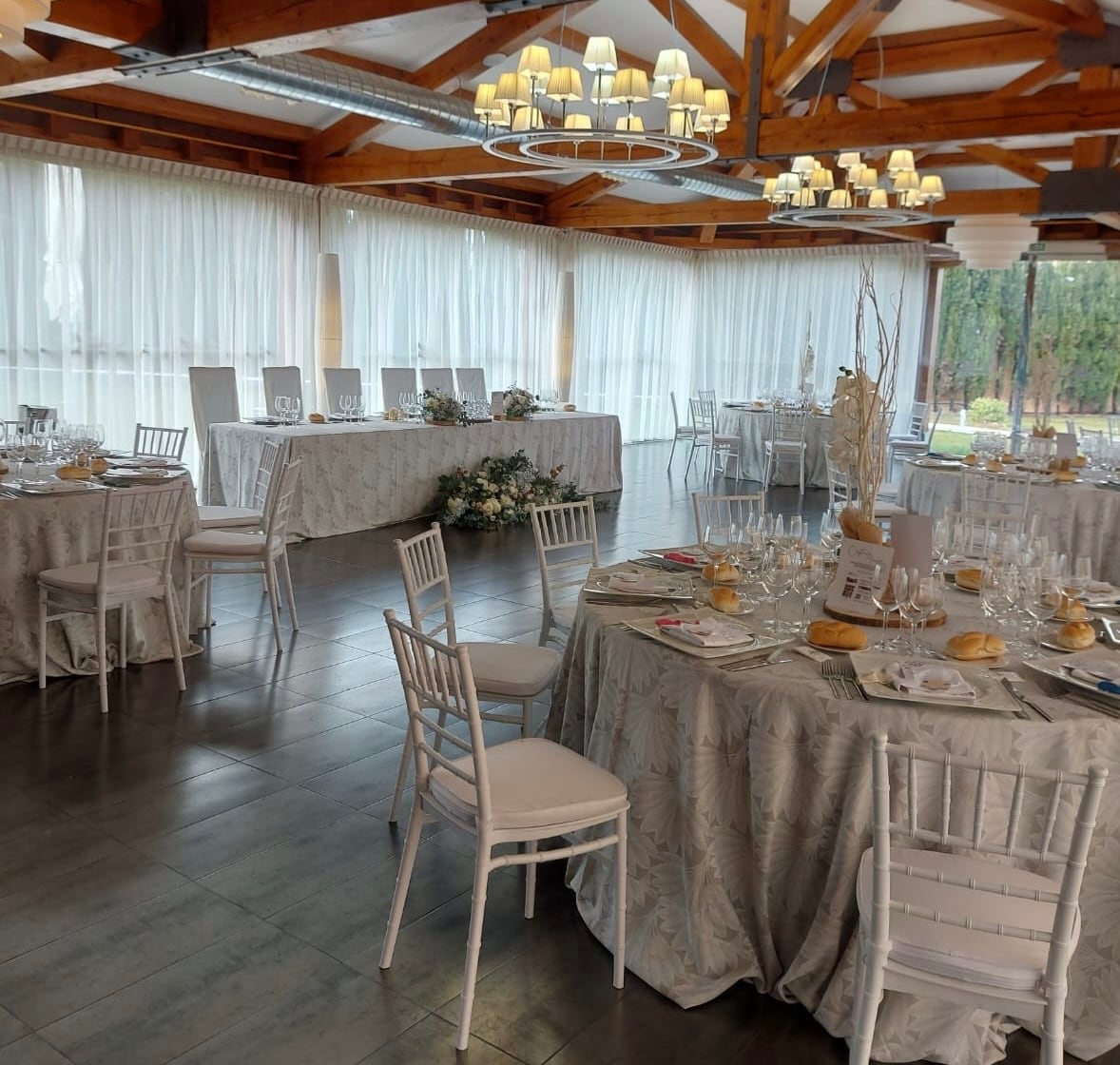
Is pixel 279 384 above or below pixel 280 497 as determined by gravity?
above

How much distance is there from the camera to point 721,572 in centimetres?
339

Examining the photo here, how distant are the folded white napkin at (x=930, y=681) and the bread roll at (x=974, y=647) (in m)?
0.13

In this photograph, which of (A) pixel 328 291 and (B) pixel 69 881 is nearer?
(B) pixel 69 881

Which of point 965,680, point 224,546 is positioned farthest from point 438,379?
point 965,680

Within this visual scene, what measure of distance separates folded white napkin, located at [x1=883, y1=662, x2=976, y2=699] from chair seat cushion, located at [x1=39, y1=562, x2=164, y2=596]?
329cm

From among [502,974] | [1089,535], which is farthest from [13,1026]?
[1089,535]

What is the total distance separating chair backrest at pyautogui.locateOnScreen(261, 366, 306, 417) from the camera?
8.70 meters

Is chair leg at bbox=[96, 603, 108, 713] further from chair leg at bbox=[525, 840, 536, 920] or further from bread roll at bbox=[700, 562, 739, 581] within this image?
bread roll at bbox=[700, 562, 739, 581]

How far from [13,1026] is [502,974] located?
1.16m

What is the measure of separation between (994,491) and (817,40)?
291cm

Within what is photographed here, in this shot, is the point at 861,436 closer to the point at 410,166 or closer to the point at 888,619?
the point at 888,619

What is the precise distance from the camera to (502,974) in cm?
268

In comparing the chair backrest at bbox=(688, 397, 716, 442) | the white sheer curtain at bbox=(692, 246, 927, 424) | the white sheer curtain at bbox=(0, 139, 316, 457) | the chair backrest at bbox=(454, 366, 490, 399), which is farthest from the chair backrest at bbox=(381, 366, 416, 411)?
the white sheer curtain at bbox=(692, 246, 927, 424)

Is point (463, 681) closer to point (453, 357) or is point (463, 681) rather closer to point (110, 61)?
point (110, 61)
